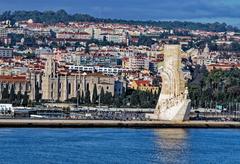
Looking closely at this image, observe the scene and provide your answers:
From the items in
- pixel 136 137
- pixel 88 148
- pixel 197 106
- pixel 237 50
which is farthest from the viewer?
pixel 237 50

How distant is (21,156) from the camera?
2883cm

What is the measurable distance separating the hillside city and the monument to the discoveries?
9.74 ft

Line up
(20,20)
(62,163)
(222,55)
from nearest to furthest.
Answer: (62,163) → (222,55) → (20,20)

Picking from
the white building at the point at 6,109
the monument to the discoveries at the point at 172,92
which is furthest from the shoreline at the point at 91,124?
the white building at the point at 6,109

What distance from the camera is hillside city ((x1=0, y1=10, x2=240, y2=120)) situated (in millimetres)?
59562

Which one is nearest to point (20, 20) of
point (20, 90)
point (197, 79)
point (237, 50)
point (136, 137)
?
point (237, 50)

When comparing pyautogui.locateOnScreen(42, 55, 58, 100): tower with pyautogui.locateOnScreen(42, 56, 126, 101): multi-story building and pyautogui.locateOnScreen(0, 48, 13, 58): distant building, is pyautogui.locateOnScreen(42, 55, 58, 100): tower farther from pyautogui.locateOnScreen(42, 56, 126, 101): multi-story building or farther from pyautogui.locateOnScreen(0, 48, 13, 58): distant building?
pyautogui.locateOnScreen(0, 48, 13, 58): distant building

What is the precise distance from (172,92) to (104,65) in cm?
4571

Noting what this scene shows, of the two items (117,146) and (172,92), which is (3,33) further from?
(117,146)

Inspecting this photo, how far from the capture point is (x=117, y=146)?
32.7 m

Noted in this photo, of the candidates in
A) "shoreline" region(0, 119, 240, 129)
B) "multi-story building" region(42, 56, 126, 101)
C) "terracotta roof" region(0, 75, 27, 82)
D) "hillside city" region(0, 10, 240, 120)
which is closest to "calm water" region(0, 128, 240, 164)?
"shoreline" region(0, 119, 240, 129)

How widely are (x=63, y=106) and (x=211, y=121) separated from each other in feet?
39.9

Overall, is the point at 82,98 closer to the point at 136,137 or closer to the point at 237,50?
the point at 136,137

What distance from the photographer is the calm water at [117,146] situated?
28.9m
